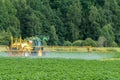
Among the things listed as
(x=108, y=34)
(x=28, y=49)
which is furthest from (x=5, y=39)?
(x=28, y=49)

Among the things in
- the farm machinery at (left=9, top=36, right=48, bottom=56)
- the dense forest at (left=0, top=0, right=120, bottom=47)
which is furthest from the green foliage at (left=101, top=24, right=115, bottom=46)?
the farm machinery at (left=9, top=36, right=48, bottom=56)

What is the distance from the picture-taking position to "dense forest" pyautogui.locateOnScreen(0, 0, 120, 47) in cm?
7856

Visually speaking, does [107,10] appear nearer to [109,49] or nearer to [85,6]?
[85,6]

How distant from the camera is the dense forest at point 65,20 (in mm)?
78562

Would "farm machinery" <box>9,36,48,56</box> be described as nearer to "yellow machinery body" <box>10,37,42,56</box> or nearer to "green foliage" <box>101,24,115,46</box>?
"yellow machinery body" <box>10,37,42,56</box>

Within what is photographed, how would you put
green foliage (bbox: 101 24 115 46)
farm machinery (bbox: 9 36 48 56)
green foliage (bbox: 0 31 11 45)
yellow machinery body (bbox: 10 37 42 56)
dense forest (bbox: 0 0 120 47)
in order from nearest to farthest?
yellow machinery body (bbox: 10 37 42 56) < farm machinery (bbox: 9 36 48 56) < green foliage (bbox: 0 31 11 45) < green foliage (bbox: 101 24 115 46) < dense forest (bbox: 0 0 120 47)

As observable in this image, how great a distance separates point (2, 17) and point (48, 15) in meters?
9.86

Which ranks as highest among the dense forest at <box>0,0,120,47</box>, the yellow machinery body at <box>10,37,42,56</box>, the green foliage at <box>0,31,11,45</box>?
the dense forest at <box>0,0,120,47</box>

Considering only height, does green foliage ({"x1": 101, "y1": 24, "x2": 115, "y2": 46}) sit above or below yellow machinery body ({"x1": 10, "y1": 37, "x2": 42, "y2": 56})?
above

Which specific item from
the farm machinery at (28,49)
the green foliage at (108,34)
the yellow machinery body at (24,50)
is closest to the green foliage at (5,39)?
the green foliage at (108,34)

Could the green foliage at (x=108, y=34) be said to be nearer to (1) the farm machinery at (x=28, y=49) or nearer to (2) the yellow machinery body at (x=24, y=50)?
(1) the farm machinery at (x=28, y=49)

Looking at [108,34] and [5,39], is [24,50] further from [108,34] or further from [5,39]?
[108,34]

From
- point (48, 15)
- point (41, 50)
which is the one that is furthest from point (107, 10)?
point (41, 50)

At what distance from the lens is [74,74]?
2411cm
